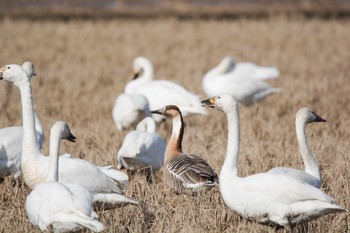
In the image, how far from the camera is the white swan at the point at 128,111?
29.5ft

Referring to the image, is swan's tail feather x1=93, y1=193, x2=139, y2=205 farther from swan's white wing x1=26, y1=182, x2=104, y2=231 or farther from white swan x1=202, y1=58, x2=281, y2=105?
white swan x1=202, y1=58, x2=281, y2=105

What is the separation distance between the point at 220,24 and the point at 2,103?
1063 centimetres

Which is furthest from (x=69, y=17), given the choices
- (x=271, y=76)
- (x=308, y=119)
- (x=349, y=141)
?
(x=308, y=119)

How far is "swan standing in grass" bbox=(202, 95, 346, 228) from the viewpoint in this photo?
4559 millimetres

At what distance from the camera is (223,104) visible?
5203 millimetres

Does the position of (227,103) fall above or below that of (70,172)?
above

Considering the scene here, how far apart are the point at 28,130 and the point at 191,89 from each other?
6.84 m

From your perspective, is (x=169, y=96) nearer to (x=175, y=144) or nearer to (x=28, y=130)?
(x=175, y=144)

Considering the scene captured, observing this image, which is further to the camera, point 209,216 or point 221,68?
point 221,68

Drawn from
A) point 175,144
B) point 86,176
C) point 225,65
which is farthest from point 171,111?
point 225,65

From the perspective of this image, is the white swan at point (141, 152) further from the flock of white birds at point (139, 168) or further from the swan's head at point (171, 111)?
the swan's head at point (171, 111)

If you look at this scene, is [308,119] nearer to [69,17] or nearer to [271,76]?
[271,76]

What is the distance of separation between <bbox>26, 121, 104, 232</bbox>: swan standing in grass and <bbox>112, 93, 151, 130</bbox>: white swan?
445 cm

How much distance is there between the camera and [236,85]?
1123 cm
